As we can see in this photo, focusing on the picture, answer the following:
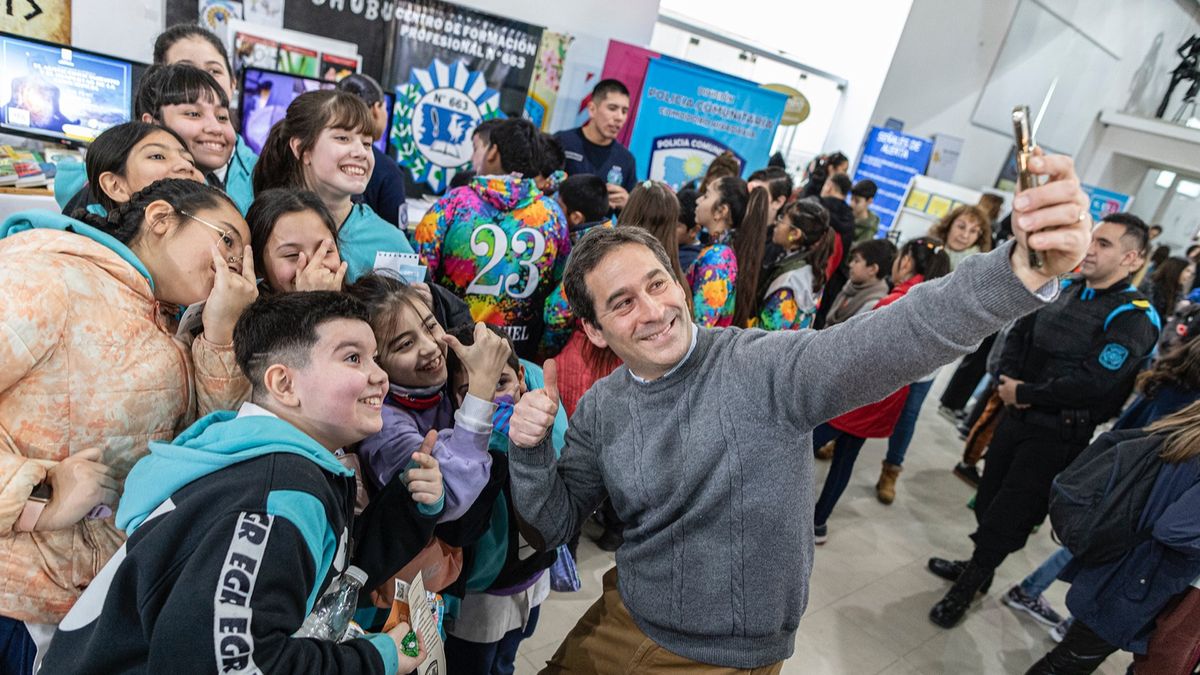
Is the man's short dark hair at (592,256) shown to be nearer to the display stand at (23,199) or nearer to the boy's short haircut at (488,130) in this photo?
the boy's short haircut at (488,130)

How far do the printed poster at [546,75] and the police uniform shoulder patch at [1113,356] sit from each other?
13.4 ft

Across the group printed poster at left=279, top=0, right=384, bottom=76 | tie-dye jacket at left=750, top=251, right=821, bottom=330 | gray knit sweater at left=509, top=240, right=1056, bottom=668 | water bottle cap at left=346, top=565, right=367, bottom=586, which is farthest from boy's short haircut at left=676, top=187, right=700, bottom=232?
printed poster at left=279, top=0, right=384, bottom=76

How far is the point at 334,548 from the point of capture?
3.28ft

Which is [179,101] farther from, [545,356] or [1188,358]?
[1188,358]

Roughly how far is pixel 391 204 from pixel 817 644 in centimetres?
254

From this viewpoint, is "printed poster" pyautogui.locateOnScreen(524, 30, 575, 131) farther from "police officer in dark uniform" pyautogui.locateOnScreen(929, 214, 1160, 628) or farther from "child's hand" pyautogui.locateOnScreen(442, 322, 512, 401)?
"child's hand" pyautogui.locateOnScreen(442, 322, 512, 401)

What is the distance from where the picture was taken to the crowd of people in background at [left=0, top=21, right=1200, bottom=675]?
885mm

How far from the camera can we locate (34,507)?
975mm

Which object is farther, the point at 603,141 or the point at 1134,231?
the point at 603,141

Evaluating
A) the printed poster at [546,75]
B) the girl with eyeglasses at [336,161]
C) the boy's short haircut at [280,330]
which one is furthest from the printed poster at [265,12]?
the boy's short haircut at [280,330]

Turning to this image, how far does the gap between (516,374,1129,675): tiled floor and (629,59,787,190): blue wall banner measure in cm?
292

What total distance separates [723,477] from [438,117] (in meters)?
4.39

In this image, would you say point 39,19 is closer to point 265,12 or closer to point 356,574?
point 265,12

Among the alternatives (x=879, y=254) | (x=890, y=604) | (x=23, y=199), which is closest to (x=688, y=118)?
(x=879, y=254)
